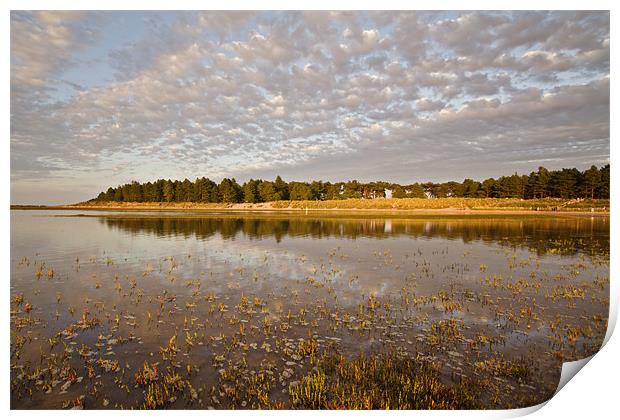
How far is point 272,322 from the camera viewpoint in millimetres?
10500

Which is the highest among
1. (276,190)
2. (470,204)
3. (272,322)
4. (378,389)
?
(276,190)

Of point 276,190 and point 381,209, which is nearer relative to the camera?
point 381,209

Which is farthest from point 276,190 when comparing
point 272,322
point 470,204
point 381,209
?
point 272,322

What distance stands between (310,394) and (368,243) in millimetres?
21873

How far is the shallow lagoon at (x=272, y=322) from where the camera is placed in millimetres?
7293

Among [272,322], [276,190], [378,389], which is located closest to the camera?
[378,389]

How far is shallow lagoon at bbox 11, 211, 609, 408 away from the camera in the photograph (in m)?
7.29

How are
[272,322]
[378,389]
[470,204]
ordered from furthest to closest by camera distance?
[470,204] < [272,322] < [378,389]

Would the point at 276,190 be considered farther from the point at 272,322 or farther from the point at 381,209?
the point at 272,322

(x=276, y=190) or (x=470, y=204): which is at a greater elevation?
(x=276, y=190)

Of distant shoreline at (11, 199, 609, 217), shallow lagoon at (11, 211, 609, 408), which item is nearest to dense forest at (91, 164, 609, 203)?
distant shoreline at (11, 199, 609, 217)

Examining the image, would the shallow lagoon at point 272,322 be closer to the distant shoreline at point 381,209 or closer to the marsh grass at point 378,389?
the marsh grass at point 378,389
